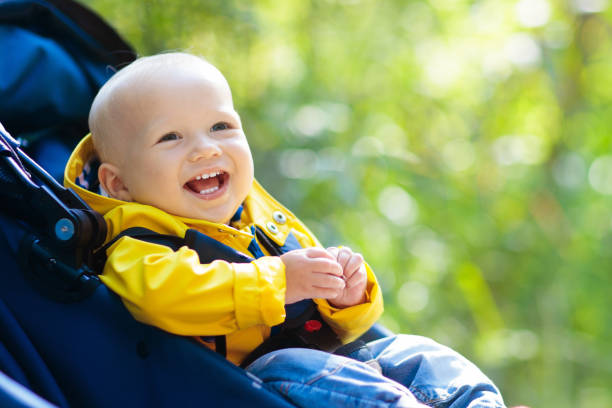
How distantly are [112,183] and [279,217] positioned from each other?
12.1 inches

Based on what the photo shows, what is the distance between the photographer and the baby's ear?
112cm

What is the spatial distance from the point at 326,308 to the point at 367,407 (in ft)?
0.89

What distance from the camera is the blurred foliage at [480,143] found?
265 centimetres

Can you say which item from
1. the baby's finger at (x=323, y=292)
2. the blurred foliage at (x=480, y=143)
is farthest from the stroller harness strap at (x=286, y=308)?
the blurred foliage at (x=480, y=143)

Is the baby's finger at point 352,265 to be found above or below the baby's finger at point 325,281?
above

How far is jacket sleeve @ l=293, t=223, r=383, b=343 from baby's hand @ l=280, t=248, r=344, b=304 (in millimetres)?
116

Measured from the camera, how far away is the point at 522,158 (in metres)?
3.12

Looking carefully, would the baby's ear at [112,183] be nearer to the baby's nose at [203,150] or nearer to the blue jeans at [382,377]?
the baby's nose at [203,150]

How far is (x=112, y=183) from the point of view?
112cm

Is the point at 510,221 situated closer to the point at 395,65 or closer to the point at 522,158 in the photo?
the point at 522,158

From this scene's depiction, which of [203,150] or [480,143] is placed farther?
[480,143]

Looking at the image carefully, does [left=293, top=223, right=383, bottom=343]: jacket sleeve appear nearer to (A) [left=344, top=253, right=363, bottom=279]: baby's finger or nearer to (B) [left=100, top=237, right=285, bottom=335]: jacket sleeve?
(A) [left=344, top=253, right=363, bottom=279]: baby's finger

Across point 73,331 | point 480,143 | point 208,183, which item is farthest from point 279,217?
point 480,143

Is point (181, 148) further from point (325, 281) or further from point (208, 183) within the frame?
point (325, 281)
